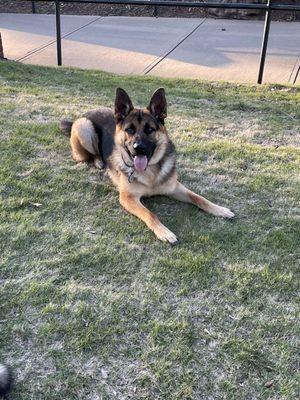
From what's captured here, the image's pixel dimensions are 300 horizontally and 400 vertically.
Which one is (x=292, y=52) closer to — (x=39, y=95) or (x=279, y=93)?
(x=279, y=93)

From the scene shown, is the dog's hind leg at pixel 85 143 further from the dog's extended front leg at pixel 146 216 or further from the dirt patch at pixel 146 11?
the dirt patch at pixel 146 11

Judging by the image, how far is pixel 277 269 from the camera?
3260 mm

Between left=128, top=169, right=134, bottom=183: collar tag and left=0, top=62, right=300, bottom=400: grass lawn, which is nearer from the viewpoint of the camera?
left=0, top=62, right=300, bottom=400: grass lawn

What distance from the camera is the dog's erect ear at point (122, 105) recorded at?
12.9 ft

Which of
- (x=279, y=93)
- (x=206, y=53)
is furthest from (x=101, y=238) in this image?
(x=206, y=53)

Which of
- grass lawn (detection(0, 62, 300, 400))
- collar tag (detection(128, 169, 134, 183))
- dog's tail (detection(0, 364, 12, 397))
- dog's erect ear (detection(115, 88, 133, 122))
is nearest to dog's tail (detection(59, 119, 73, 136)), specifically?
grass lawn (detection(0, 62, 300, 400))

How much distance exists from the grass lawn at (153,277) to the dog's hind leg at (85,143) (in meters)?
0.15

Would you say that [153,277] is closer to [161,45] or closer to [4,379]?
[4,379]

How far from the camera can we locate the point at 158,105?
154 inches

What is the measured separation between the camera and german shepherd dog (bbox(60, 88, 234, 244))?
3.84 m

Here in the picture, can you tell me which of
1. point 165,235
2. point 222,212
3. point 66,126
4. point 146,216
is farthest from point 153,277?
point 66,126

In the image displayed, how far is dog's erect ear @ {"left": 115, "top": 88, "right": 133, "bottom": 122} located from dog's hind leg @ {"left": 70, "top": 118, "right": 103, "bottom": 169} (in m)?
0.65

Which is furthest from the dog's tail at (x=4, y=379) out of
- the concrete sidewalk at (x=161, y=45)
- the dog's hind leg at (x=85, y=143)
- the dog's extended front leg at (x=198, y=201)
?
the concrete sidewalk at (x=161, y=45)

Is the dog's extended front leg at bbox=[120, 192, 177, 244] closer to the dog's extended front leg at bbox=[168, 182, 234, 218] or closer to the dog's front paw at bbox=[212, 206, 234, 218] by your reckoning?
the dog's extended front leg at bbox=[168, 182, 234, 218]
